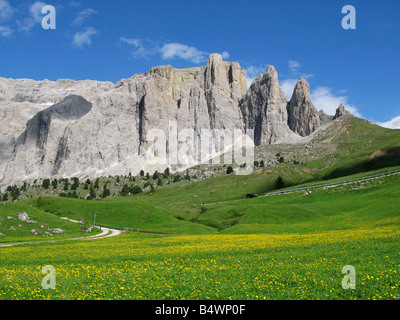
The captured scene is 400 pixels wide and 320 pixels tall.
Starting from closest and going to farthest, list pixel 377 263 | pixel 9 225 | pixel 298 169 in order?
1. pixel 377 263
2. pixel 9 225
3. pixel 298 169

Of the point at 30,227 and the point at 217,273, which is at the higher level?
the point at 217,273

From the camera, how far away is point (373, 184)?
94.5m

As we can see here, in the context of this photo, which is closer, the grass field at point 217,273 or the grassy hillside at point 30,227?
the grass field at point 217,273

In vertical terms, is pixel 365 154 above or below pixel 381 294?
above

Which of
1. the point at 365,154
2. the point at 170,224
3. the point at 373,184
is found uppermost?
the point at 365,154

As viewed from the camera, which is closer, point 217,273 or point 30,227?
point 217,273

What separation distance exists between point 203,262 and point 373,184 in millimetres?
85184

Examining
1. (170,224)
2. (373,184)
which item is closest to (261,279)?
(170,224)

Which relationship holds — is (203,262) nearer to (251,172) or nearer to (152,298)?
(152,298)

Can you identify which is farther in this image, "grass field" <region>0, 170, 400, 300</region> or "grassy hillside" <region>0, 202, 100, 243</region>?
"grassy hillside" <region>0, 202, 100, 243</region>

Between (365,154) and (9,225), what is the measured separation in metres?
169

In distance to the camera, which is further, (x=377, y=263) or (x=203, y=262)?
(x=203, y=262)

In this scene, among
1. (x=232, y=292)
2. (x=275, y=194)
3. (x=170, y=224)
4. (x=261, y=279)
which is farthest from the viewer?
(x=275, y=194)
